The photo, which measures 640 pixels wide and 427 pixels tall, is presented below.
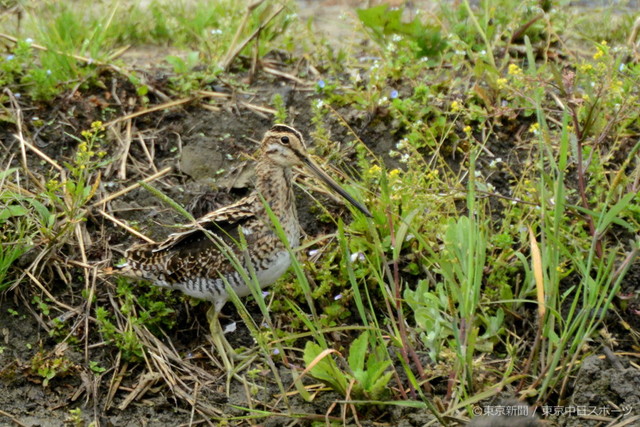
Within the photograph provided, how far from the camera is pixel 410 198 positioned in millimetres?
4832

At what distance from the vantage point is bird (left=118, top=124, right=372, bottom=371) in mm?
4672

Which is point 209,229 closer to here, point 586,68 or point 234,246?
point 234,246

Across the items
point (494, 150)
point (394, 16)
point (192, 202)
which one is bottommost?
point (192, 202)

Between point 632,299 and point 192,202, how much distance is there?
2.40 meters

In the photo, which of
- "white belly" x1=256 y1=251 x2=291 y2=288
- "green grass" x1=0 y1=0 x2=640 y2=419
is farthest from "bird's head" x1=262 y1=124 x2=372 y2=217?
"white belly" x1=256 y1=251 x2=291 y2=288

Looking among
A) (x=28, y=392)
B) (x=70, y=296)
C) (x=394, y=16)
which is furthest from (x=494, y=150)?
(x=28, y=392)

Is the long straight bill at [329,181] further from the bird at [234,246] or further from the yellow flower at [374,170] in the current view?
the yellow flower at [374,170]

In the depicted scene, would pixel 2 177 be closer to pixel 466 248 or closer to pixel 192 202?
pixel 192 202

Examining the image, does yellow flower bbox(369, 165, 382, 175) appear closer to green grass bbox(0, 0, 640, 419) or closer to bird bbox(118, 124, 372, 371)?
green grass bbox(0, 0, 640, 419)

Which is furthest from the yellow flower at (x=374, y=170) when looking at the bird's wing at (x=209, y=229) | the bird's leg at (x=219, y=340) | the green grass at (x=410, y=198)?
the bird's leg at (x=219, y=340)

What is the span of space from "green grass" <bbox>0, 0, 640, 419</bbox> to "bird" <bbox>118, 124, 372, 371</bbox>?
0.61 feet

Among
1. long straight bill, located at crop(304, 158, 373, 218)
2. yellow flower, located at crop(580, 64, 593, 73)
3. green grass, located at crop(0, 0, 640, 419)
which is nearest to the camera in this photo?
green grass, located at crop(0, 0, 640, 419)

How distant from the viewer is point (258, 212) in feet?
15.8

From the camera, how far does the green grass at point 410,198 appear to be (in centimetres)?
402
